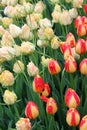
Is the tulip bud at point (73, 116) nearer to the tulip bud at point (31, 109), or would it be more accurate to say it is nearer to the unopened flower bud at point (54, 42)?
Answer: the tulip bud at point (31, 109)

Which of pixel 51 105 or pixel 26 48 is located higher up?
pixel 26 48

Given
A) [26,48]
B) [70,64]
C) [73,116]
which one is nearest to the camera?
[73,116]

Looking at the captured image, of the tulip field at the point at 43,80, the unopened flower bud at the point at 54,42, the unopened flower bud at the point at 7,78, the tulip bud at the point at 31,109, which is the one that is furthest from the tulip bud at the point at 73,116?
the unopened flower bud at the point at 54,42

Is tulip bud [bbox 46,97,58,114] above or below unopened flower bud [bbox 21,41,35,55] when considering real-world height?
below

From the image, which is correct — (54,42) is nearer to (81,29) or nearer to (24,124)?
(81,29)

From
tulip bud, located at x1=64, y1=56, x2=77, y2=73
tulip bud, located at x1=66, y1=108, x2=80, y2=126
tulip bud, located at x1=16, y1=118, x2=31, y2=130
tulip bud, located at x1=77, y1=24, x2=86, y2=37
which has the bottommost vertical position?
tulip bud, located at x1=16, y1=118, x2=31, y2=130

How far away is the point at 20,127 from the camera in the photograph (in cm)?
114

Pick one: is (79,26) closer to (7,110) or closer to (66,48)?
(66,48)

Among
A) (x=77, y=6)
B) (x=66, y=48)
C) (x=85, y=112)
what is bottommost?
(x=85, y=112)

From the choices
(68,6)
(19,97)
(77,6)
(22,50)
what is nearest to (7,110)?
(19,97)

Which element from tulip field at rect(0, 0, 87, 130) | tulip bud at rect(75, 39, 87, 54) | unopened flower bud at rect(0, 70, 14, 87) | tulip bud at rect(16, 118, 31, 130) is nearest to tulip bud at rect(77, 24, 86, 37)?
tulip field at rect(0, 0, 87, 130)

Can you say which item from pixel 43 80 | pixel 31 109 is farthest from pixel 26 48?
pixel 31 109

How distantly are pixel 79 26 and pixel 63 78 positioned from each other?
0.65ft

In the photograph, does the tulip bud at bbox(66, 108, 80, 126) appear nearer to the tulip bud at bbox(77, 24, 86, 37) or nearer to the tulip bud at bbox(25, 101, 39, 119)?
the tulip bud at bbox(25, 101, 39, 119)
